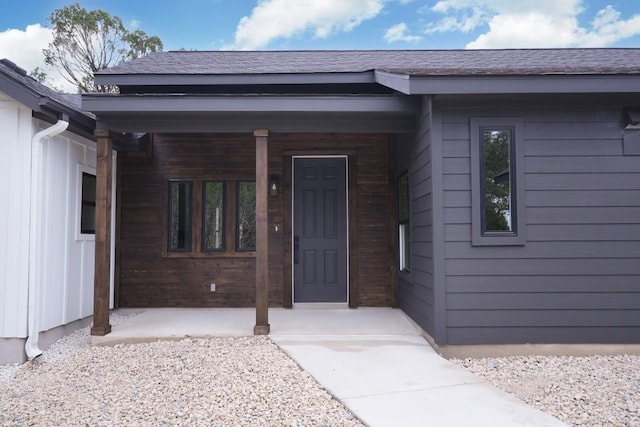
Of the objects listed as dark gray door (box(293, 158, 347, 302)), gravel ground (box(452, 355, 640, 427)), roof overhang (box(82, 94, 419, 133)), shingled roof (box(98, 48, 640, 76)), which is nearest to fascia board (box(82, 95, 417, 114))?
roof overhang (box(82, 94, 419, 133))

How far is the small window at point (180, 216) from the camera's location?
5.78 m

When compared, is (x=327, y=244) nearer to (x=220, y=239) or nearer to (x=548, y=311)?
(x=220, y=239)

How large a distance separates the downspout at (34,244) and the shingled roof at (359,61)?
136cm

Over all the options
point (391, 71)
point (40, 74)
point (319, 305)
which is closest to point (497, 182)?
point (391, 71)

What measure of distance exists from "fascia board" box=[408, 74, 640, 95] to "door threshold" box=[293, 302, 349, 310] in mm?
3073

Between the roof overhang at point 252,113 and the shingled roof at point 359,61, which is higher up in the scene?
the shingled roof at point 359,61

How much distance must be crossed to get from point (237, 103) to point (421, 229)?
220 cm

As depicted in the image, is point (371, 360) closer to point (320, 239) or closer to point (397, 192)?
point (320, 239)

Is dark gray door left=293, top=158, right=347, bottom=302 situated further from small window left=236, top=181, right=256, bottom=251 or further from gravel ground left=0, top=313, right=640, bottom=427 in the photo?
gravel ground left=0, top=313, right=640, bottom=427

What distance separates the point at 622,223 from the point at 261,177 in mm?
3353

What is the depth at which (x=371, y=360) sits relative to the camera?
348 centimetres

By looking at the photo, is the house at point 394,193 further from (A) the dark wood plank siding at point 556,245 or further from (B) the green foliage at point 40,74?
(B) the green foliage at point 40,74

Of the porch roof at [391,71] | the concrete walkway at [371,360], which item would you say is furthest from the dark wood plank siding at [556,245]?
the concrete walkway at [371,360]

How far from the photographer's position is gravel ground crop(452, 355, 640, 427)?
99.4 inches
